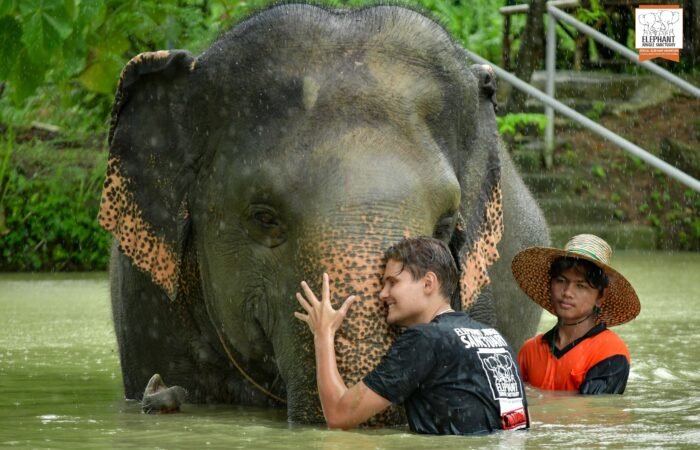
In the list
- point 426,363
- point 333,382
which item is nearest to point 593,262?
point 426,363

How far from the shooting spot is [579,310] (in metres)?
6.04

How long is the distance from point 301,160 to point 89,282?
8.27 meters

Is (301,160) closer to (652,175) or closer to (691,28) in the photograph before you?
(652,175)

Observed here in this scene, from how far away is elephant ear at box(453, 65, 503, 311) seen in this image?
16.9 ft

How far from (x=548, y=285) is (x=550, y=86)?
8.15m

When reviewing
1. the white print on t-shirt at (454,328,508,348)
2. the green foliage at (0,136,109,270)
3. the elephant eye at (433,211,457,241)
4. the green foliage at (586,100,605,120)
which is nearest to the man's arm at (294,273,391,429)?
the white print on t-shirt at (454,328,508,348)

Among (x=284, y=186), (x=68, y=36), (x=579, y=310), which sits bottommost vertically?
(x=579, y=310)

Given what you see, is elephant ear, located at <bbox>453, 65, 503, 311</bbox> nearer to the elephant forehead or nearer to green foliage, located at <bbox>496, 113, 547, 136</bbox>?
the elephant forehead

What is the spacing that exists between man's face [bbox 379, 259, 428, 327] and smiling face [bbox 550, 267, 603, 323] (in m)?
1.90

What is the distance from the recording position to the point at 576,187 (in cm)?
1482

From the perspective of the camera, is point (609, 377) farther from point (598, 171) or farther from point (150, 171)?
point (598, 171)

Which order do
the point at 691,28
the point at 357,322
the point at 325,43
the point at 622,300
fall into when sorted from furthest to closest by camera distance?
1. the point at 691,28
2. the point at 622,300
3. the point at 325,43
4. the point at 357,322

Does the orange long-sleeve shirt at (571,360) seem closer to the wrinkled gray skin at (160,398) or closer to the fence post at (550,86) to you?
the wrinkled gray skin at (160,398)

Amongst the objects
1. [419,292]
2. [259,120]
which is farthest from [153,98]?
[419,292]
